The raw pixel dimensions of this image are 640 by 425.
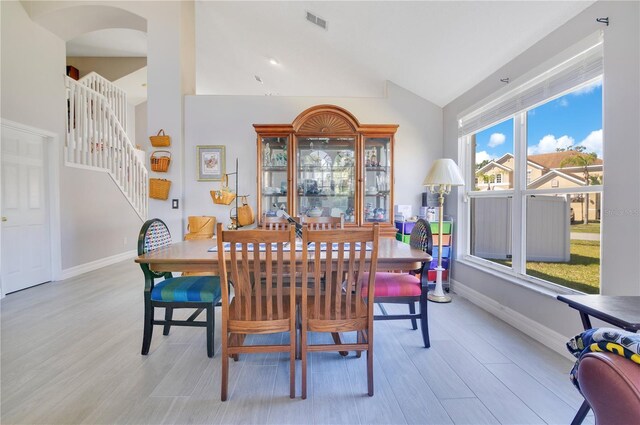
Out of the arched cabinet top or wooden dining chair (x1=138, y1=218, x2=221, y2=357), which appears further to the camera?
the arched cabinet top

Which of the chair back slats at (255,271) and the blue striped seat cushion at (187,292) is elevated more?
the chair back slats at (255,271)

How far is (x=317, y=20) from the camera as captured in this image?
3162 mm

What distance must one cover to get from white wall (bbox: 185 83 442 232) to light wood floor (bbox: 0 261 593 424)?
64.7 inches

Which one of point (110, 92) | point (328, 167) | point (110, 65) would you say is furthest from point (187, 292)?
point (110, 65)

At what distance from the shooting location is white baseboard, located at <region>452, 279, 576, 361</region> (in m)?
2.02

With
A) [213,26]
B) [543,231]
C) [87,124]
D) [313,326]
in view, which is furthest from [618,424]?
[87,124]

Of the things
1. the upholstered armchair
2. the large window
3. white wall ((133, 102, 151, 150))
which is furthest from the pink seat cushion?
white wall ((133, 102, 151, 150))

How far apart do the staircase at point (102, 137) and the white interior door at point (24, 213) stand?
1.52ft

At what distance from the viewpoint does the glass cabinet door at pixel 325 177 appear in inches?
139

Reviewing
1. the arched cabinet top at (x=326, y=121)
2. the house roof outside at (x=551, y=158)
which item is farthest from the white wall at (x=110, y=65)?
the house roof outside at (x=551, y=158)

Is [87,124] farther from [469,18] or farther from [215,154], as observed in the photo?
[469,18]

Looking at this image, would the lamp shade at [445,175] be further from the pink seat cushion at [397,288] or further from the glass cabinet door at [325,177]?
the pink seat cushion at [397,288]

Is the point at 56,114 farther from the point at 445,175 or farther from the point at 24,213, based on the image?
the point at 445,175

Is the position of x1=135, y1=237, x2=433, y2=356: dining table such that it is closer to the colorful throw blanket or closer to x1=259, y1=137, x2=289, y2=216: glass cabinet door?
the colorful throw blanket
